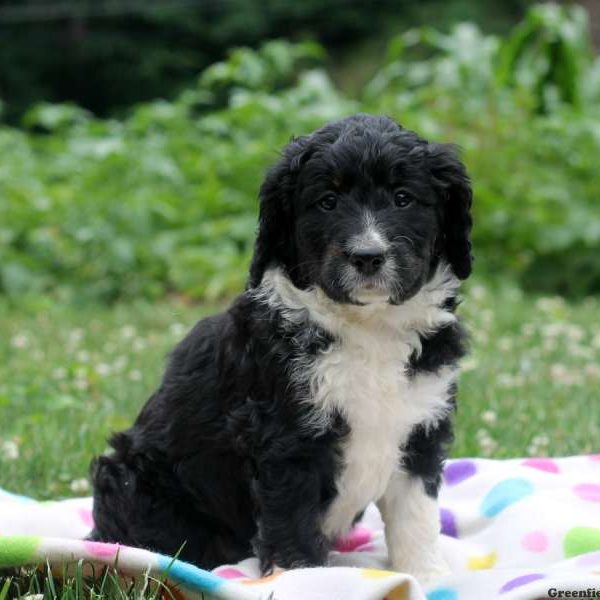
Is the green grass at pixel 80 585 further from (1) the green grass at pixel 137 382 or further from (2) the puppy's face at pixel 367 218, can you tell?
(2) the puppy's face at pixel 367 218

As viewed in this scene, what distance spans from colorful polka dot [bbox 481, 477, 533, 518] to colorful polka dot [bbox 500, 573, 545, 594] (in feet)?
2.59

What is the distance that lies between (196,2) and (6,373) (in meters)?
21.2

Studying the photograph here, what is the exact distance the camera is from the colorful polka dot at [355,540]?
4.13 m

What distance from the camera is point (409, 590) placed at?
3168mm

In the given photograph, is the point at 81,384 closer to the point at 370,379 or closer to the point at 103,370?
the point at 103,370

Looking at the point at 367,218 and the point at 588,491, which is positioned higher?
the point at 367,218

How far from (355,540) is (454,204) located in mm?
1457

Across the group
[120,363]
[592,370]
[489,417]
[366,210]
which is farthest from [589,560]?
[120,363]

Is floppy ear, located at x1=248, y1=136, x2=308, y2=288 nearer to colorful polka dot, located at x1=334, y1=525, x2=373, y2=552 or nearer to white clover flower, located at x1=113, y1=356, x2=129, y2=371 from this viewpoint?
colorful polka dot, located at x1=334, y1=525, x2=373, y2=552

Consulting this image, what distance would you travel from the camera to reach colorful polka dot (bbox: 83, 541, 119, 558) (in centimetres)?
319

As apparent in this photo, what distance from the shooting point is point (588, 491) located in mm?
4453

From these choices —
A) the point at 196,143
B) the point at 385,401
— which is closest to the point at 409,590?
the point at 385,401

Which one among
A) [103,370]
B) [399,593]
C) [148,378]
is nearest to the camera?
[399,593]

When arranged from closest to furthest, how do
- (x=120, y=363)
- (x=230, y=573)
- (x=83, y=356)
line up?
(x=230, y=573) → (x=120, y=363) → (x=83, y=356)
